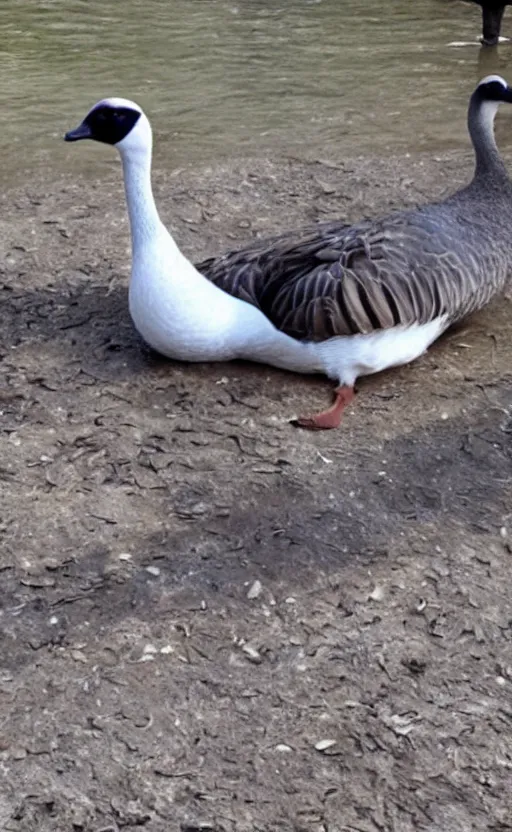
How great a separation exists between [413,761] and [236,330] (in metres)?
2.10

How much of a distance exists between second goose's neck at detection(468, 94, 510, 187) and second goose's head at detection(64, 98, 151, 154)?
5.58 feet

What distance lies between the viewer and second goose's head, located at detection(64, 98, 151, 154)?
4.36 metres

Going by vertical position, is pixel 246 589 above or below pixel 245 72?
above

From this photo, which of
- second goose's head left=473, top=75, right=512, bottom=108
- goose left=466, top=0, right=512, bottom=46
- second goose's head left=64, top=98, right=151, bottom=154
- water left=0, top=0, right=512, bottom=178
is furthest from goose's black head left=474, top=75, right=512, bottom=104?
goose left=466, top=0, right=512, bottom=46

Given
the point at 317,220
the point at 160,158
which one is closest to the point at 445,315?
the point at 317,220

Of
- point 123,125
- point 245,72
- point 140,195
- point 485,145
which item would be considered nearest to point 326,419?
point 140,195

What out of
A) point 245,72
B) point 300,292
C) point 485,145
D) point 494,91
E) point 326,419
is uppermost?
point 494,91

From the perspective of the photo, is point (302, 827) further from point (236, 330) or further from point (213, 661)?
point (236, 330)

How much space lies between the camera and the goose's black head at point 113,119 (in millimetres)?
4352

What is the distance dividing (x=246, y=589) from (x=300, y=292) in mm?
1466

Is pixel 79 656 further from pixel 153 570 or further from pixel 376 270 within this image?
pixel 376 270

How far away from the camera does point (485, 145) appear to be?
5.19 m

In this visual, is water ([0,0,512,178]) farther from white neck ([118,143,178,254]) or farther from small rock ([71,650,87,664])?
small rock ([71,650,87,664])

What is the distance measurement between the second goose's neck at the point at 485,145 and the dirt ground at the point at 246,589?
2.18 ft
